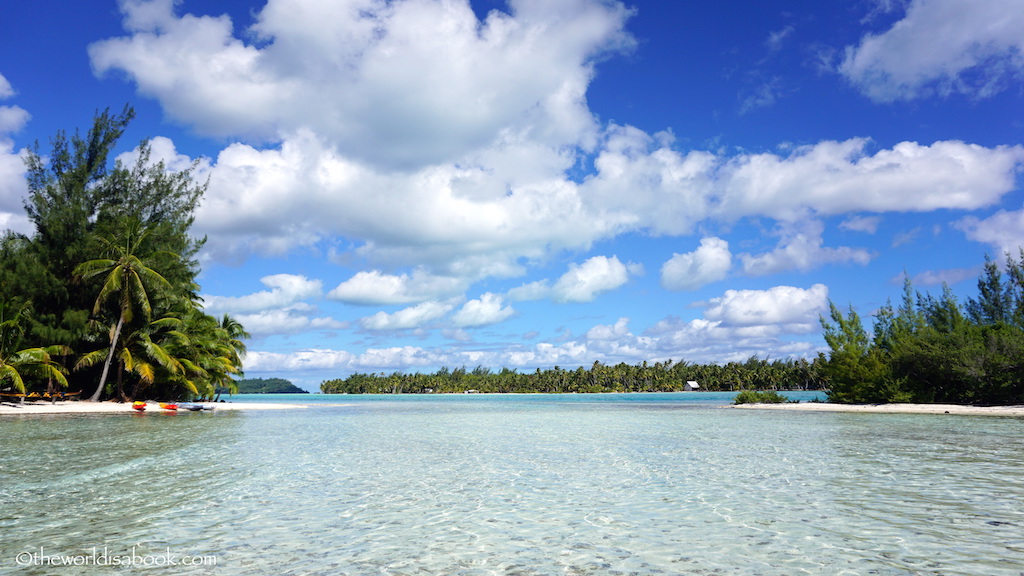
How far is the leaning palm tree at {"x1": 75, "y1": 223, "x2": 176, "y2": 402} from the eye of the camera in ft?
126

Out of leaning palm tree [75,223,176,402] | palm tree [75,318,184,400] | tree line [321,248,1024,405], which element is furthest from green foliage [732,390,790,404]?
leaning palm tree [75,223,176,402]

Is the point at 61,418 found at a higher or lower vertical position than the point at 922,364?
lower

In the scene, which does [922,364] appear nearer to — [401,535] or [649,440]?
[649,440]

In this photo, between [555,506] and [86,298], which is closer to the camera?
[555,506]

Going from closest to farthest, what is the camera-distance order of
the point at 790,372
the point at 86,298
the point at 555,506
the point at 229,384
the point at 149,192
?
the point at 555,506 → the point at 86,298 → the point at 149,192 → the point at 229,384 → the point at 790,372

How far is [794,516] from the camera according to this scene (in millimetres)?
9383

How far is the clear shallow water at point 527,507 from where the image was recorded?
7121mm

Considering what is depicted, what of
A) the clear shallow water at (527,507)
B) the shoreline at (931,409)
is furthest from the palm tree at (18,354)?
the shoreline at (931,409)

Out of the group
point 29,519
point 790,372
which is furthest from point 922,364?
point 790,372

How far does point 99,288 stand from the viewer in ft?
136

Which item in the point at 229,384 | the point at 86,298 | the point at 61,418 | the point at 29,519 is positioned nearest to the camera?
the point at 29,519

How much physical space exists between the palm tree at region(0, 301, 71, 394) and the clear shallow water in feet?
58.7

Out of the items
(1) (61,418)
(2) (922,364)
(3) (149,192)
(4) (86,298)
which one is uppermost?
(3) (149,192)

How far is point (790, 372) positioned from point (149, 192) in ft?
454
